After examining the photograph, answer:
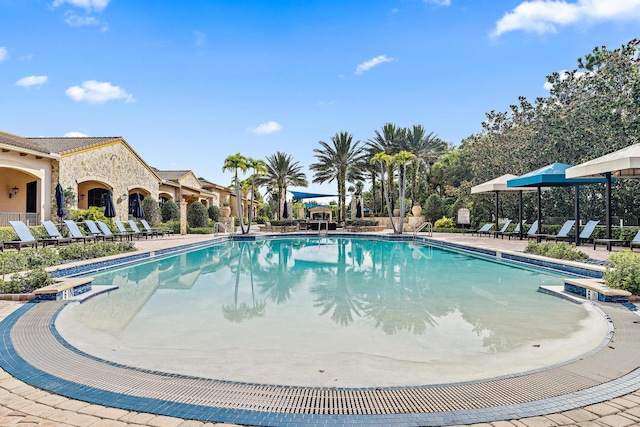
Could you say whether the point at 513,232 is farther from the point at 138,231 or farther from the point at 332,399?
the point at 332,399

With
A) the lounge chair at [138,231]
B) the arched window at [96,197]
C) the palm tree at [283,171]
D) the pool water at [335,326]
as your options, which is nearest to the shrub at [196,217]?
the arched window at [96,197]

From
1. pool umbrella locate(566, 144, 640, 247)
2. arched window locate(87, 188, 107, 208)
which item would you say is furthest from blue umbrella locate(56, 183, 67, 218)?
pool umbrella locate(566, 144, 640, 247)

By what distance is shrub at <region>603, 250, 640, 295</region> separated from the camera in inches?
220

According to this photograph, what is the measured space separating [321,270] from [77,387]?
7551 millimetres

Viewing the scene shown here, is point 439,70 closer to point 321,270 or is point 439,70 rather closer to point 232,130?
point 321,270

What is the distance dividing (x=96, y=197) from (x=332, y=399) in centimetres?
2329

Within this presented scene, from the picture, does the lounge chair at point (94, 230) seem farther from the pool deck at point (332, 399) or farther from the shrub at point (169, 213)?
the pool deck at point (332, 399)

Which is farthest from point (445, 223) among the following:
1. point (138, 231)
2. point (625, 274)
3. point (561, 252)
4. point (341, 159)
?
point (625, 274)

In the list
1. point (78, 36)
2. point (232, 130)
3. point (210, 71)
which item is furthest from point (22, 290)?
point (232, 130)

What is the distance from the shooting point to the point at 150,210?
2297 centimetres

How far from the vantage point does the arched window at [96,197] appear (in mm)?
21719

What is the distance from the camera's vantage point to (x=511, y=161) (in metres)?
20.9

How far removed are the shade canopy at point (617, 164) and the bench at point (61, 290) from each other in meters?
11.6

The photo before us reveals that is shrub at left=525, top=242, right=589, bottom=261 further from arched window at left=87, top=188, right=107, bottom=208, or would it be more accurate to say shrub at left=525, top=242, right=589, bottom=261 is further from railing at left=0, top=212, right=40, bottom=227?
arched window at left=87, top=188, right=107, bottom=208
